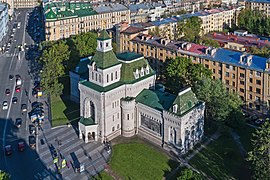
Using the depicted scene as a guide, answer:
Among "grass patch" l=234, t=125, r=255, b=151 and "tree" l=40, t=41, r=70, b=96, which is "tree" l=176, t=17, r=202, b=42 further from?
"grass patch" l=234, t=125, r=255, b=151

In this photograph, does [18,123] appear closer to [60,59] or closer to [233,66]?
[60,59]

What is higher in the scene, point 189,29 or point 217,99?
point 189,29

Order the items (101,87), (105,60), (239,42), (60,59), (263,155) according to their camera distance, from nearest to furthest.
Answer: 1. (263,155)
2. (105,60)
3. (101,87)
4. (60,59)
5. (239,42)

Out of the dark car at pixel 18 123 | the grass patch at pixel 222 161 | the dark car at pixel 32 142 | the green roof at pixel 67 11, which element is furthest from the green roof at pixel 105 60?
the green roof at pixel 67 11

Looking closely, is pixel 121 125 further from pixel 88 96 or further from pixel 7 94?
pixel 7 94

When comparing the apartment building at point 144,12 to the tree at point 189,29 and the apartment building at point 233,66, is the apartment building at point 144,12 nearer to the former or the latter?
the tree at point 189,29

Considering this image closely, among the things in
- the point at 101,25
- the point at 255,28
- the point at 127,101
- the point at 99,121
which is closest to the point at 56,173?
the point at 99,121

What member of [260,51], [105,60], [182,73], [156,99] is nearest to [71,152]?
[105,60]
